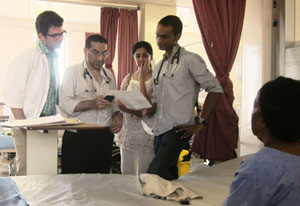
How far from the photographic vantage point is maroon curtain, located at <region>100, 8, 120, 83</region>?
499cm

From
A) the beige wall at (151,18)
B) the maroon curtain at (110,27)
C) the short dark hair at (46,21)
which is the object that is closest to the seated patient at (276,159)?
the short dark hair at (46,21)

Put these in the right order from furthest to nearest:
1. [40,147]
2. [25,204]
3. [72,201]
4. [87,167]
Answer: [87,167] < [40,147] < [72,201] < [25,204]

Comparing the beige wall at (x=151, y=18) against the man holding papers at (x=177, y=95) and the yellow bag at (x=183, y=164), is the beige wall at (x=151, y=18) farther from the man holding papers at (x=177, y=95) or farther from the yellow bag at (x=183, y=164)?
the man holding papers at (x=177, y=95)

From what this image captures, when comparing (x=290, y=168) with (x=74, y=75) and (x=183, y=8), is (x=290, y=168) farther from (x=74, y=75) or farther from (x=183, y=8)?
(x=183, y=8)

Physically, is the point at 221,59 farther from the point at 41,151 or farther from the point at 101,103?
the point at 41,151

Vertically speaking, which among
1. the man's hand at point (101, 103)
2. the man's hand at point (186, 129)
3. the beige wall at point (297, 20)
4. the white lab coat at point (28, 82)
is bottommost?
the man's hand at point (186, 129)

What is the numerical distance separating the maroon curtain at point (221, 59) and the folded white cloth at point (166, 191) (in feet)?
4.39

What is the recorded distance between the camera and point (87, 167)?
8.24 feet

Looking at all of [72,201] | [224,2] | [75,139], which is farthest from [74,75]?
[224,2]

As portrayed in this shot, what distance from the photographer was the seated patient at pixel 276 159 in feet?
2.93

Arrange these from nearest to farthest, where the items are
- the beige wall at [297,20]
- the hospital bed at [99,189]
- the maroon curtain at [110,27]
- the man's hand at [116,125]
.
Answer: the hospital bed at [99,189] < the man's hand at [116,125] < the beige wall at [297,20] < the maroon curtain at [110,27]

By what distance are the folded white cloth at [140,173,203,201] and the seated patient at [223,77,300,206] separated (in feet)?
2.40

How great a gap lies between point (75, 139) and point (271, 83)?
1.80 meters

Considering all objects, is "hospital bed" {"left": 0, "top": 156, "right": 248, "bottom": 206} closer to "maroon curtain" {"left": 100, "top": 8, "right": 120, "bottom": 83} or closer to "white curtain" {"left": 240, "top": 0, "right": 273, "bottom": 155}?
"white curtain" {"left": 240, "top": 0, "right": 273, "bottom": 155}
